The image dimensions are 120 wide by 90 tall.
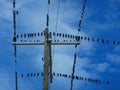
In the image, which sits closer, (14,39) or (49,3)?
(49,3)

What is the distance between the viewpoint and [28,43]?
1375 inches

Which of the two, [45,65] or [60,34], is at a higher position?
[60,34]

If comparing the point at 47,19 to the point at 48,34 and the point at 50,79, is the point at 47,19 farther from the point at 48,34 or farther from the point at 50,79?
the point at 50,79

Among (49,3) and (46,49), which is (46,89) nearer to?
(46,49)

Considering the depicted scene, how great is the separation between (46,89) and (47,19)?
5.57 m

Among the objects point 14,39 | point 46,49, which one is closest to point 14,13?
point 14,39

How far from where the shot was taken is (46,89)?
33406mm

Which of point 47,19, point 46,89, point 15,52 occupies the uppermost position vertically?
point 47,19

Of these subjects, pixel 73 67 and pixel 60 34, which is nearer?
pixel 60 34

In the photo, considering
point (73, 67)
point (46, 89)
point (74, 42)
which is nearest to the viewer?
point (46, 89)

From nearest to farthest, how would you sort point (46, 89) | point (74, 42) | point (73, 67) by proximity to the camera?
point (46, 89), point (74, 42), point (73, 67)

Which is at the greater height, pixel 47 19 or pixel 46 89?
pixel 47 19

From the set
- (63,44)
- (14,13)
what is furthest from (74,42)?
(14,13)

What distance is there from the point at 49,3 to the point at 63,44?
12.0 feet
